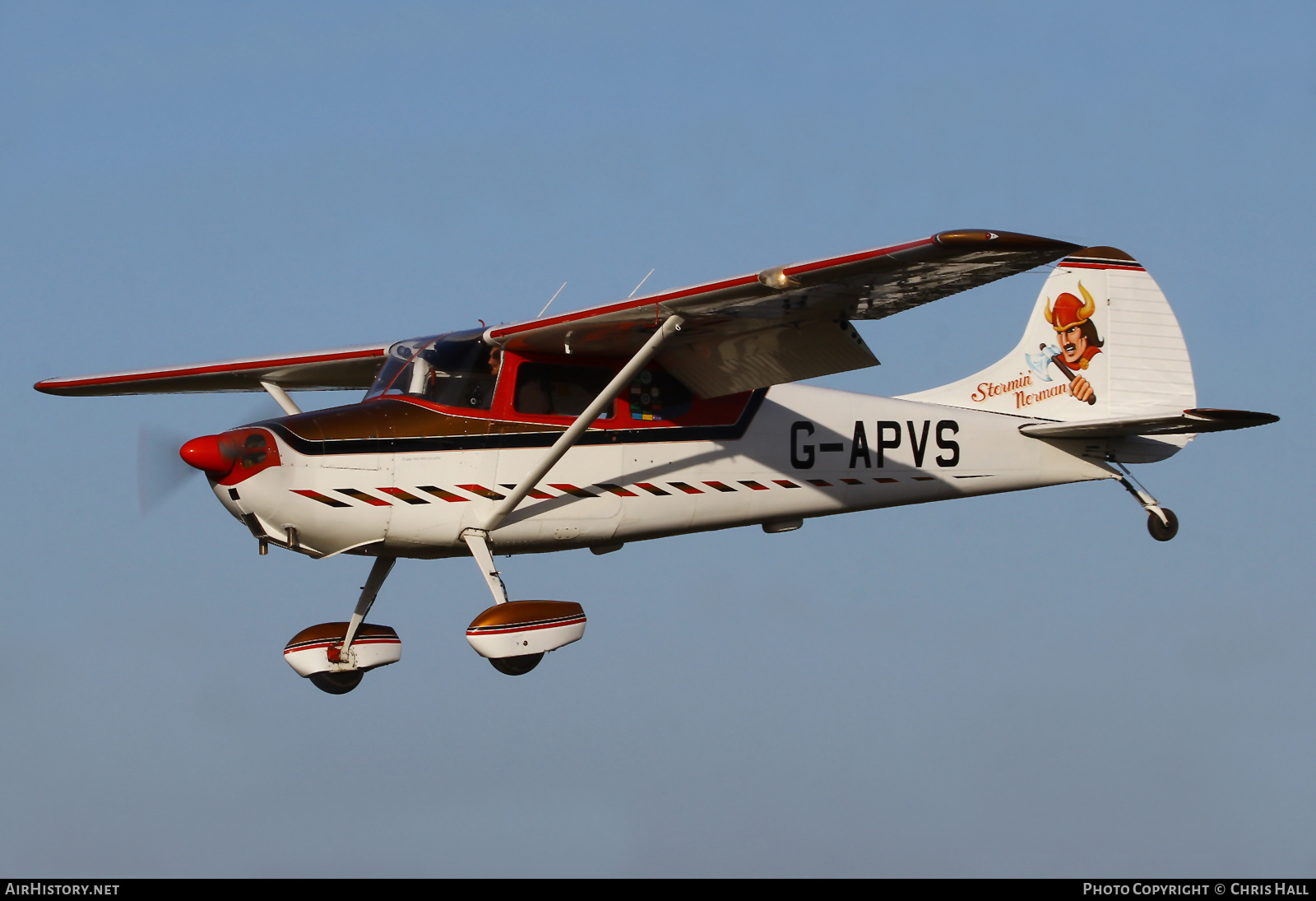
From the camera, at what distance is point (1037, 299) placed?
53.0ft

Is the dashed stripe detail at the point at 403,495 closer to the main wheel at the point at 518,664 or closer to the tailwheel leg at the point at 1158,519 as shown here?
the main wheel at the point at 518,664

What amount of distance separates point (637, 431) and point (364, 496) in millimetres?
2320

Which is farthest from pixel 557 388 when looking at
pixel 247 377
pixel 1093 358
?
pixel 1093 358

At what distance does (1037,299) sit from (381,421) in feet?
23.2

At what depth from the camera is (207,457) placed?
11.8 m

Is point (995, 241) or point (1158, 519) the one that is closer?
point (995, 241)

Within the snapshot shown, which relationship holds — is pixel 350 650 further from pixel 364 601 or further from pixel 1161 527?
pixel 1161 527

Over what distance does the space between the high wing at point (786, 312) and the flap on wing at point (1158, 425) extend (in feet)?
10.6

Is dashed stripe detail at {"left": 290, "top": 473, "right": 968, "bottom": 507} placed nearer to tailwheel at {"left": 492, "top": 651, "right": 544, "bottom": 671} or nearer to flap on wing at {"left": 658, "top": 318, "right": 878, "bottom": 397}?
flap on wing at {"left": 658, "top": 318, "right": 878, "bottom": 397}

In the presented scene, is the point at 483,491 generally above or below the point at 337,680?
above

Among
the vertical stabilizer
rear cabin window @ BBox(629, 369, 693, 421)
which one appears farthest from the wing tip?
the vertical stabilizer

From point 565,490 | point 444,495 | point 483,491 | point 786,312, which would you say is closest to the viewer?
point 786,312

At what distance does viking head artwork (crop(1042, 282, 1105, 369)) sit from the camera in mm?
15781

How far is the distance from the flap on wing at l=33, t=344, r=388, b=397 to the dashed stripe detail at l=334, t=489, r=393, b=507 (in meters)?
2.50
